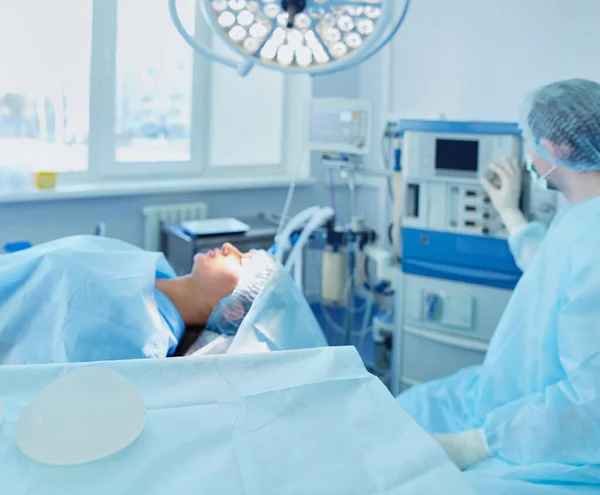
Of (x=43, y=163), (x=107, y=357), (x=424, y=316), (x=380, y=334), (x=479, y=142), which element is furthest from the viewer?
(x=43, y=163)

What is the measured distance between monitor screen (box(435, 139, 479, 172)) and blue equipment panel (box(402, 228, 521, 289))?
0.21 meters

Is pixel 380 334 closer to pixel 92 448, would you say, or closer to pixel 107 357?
pixel 107 357

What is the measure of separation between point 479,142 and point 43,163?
1.68 m

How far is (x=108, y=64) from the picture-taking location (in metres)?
2.66

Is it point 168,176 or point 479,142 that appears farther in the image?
point 168,176

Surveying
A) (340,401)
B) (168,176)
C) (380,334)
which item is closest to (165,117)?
(168,176)

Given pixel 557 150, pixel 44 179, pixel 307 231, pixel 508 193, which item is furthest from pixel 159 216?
pixel 557 150

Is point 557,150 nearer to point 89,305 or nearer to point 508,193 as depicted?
point 508,193

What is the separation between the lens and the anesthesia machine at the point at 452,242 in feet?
6.48

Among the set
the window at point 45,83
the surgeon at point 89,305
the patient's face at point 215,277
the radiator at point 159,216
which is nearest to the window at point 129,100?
the window at point 45,83

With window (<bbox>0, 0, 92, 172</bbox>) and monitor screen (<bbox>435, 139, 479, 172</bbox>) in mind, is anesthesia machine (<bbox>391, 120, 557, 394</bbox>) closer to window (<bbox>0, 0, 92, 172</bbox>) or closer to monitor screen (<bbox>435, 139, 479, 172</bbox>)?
monitor screen (<bbox>435, 139, 479, 172</bbox>)

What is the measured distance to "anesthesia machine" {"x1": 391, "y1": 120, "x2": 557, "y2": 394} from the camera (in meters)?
1.97

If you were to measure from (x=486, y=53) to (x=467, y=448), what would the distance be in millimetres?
1732

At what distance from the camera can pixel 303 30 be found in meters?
1.18
